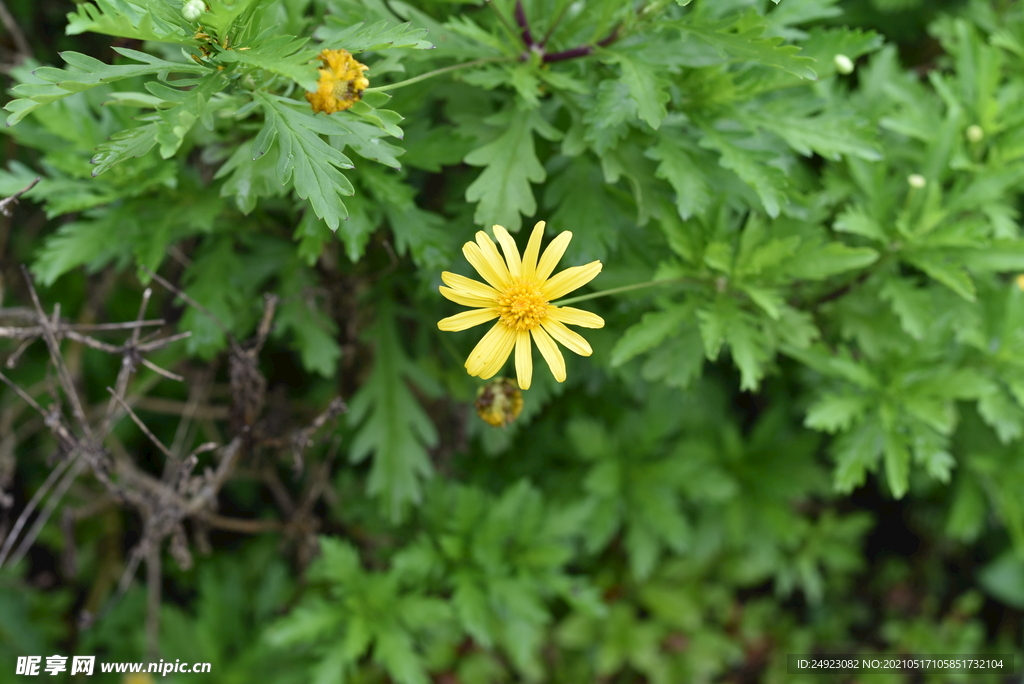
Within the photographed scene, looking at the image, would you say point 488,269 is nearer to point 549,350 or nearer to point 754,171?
point 549,350

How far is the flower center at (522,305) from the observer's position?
1.46 metres

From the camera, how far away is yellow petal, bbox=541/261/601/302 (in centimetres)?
141

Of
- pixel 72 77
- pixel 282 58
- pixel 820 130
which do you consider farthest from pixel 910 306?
pixel 72 77

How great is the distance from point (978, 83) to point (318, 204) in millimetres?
1935

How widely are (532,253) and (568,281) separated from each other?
10 centimetres

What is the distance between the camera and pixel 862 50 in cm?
177

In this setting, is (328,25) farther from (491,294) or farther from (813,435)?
(813,435)

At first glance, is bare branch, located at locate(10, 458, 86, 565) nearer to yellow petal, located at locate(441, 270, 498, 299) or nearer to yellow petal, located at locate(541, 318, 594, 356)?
yellow petal, located at locate(441, 270, 498, 299)

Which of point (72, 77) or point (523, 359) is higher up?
point (72, 77)

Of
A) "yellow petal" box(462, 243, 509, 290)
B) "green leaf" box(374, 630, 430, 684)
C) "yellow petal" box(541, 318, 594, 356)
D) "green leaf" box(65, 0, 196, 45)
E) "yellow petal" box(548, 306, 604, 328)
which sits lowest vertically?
"green leaf" box(374, 630, 430, 684)

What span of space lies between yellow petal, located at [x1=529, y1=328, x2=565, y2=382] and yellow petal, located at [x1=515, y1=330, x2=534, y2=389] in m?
0.03

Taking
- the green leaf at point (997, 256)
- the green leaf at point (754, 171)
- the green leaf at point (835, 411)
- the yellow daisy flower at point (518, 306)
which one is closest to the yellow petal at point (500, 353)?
the yellow daisy flower at point (518, 306)

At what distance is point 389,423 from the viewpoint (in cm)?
222

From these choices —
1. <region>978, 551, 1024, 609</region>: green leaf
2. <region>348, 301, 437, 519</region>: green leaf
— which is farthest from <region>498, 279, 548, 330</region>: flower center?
<region>978, 551, 1024, 609</region>: green leaf
